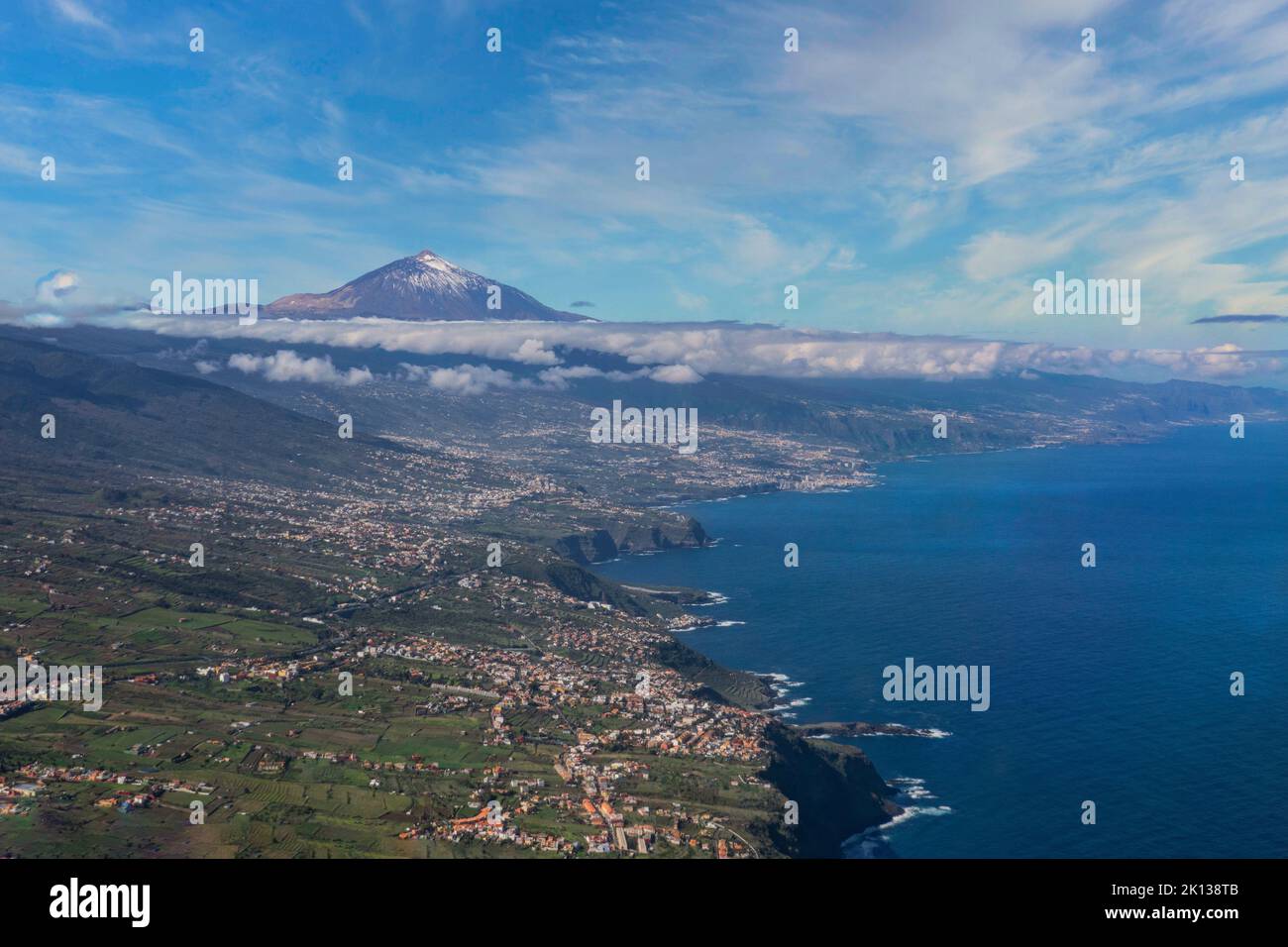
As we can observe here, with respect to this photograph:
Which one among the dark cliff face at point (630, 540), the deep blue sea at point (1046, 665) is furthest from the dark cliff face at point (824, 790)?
the dark cliff face at point (630, 540)

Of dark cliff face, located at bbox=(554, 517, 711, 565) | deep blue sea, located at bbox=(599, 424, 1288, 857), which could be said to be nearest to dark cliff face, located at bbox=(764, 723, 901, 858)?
deep blue sea, located at bbox=(599, 424, 1288, 857)

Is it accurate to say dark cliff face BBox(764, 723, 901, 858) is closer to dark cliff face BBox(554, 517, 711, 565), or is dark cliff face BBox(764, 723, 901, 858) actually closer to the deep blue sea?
the deep blue sea

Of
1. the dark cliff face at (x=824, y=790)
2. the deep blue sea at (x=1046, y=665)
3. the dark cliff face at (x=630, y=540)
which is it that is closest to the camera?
the dark cliff face at (x=824, y=790)

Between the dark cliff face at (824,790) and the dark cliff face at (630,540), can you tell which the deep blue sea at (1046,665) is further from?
the dark cliff face at (630,540)

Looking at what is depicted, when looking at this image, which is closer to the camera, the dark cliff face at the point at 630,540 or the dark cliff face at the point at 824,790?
the dark cliff face at the point at 824,790

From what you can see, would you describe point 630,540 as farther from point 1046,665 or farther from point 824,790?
point 824,790

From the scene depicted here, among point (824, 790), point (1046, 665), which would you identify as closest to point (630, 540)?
point (1046, 665)
